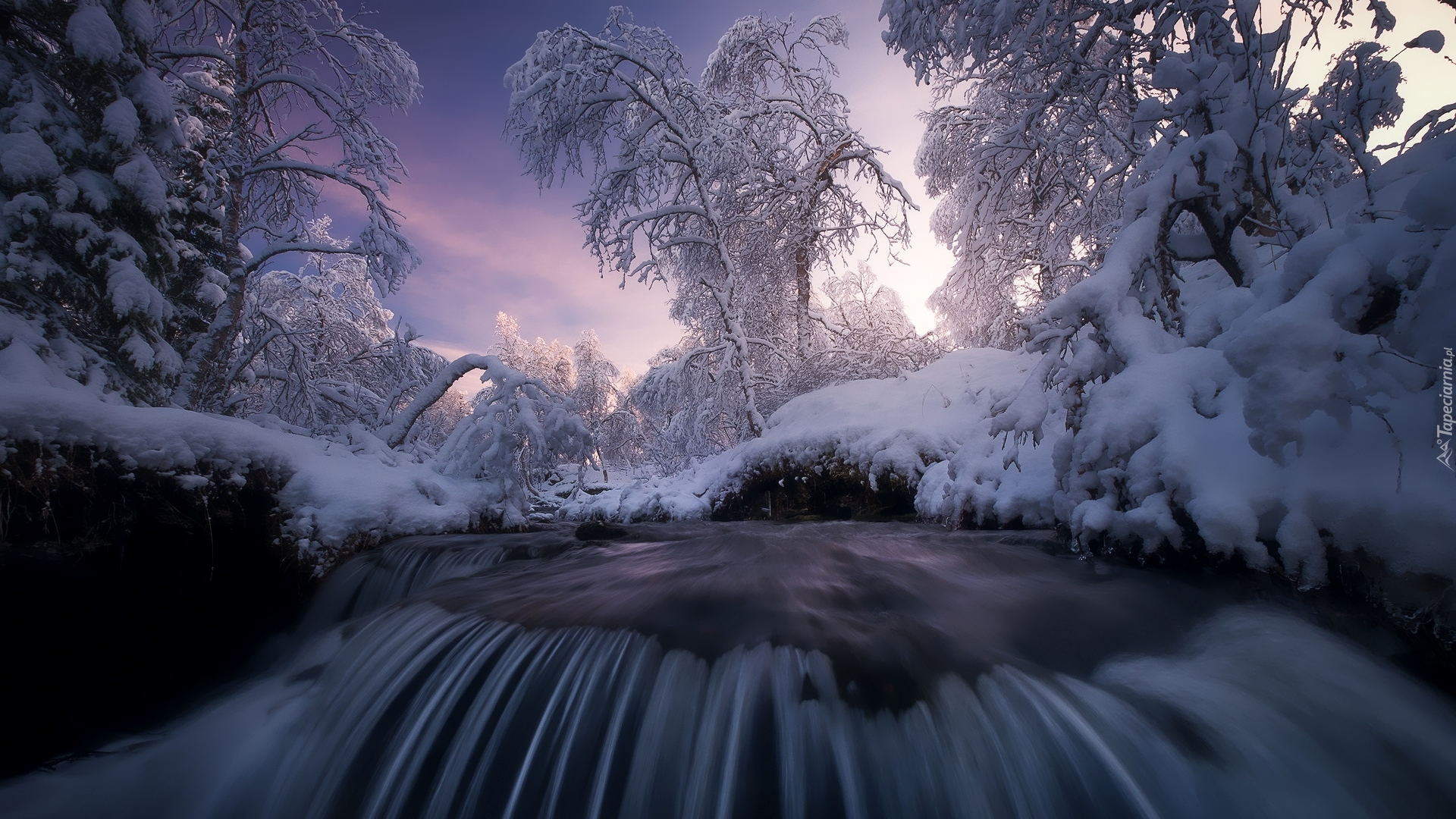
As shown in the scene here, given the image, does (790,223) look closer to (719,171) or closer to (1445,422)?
(719,171)

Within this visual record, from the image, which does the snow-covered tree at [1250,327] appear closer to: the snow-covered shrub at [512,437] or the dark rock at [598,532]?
the dark rock at [598,532]

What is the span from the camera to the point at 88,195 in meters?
4.62

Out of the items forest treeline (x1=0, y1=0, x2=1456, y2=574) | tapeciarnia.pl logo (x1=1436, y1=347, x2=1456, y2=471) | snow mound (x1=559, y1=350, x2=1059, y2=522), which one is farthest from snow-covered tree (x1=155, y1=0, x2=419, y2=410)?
tapeciarnia.pl logo (x1=1436, y1=347, x2=1456, y2=471)

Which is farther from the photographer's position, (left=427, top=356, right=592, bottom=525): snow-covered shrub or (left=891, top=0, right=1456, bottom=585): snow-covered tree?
(left=427, top=356, right=592, bottom=525): snow-covered shrub

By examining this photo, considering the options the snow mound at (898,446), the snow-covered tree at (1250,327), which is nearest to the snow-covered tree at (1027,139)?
the snow-covered tree at (1250,327)

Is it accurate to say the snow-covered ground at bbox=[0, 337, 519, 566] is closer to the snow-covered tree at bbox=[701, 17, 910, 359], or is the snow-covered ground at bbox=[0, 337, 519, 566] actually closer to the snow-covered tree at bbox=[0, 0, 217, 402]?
the snow-covered tree at bbox=[0, 0, 217, 402]

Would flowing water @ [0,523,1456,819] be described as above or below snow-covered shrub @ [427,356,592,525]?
below

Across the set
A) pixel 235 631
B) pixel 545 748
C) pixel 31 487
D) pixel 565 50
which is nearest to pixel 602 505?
pixel 235 631

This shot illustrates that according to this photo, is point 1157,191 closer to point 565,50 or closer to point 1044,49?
point 1044,49

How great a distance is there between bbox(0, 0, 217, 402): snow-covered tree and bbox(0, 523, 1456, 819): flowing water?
435 cm

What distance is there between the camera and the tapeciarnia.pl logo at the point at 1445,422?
161 centimetres

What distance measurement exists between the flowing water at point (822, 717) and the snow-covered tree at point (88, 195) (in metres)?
4.35

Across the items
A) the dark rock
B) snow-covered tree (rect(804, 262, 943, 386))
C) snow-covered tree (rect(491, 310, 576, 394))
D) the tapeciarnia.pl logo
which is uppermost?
snow-covered tree (rect(491, 310, 576, 394))

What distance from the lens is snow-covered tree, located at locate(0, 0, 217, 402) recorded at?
4.45 meters
